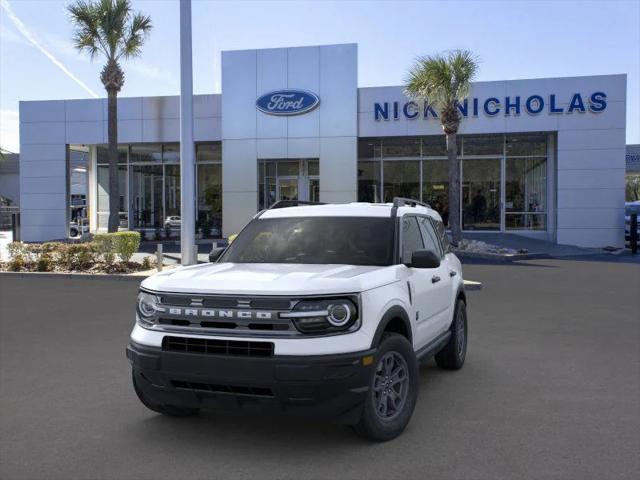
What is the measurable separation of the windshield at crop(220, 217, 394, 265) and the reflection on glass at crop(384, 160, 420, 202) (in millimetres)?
22946

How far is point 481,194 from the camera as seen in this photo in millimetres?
27734

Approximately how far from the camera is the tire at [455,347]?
6414mm

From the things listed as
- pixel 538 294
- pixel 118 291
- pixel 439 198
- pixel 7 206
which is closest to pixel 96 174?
Result: pixel 439 198

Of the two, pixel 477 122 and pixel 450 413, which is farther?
pixel 477 122

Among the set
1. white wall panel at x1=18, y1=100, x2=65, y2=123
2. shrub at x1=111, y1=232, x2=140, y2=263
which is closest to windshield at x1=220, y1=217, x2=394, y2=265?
shrub at x1=111, y1=232, x2=140, y2=263

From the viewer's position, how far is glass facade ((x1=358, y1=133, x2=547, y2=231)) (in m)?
27.4

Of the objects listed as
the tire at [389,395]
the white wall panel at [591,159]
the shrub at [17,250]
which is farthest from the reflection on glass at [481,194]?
the tire at [389,395]

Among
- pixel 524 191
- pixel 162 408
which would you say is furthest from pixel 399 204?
pixel 524 191

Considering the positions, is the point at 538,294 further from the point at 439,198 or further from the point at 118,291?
the point at 439,198

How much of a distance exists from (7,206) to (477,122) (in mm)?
50291

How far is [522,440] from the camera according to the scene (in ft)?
14.8

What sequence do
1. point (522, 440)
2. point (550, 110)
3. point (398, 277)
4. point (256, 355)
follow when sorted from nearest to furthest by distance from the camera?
point (256, 355), point (522, 440), point (398, 277), point (550, 110)

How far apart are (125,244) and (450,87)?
39.9ft

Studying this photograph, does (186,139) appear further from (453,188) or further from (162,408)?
(162,408)
